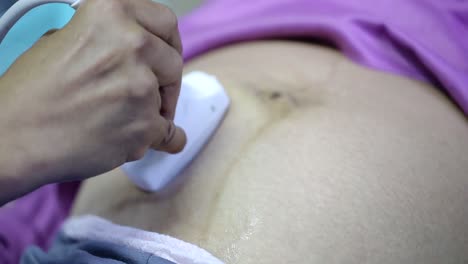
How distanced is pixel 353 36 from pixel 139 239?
17.4 inches

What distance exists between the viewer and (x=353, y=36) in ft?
2.33

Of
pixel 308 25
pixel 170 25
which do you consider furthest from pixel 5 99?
pixel 308 25

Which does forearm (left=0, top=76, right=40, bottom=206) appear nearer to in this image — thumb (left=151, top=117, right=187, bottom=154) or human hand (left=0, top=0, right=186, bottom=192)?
human hand (left=0, top=0, right=186, bottom=192)

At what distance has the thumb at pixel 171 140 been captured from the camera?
0.47 metres

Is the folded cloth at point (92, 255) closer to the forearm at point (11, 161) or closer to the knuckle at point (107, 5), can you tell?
the forearm at point (11, 161)

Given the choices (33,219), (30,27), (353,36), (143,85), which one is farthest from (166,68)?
(33,219)

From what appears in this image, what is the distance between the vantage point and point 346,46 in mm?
718

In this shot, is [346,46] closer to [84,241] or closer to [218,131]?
[218,131]

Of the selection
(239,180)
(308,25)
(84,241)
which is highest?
(308,25)

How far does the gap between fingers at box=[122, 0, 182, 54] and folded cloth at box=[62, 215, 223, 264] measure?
21cm

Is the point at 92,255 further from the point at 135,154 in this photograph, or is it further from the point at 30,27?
the point at 30,27

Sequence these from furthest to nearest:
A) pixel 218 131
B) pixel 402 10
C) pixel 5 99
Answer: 1. pixel 402 10
2. pixel 218 131
3. pixel 5 99

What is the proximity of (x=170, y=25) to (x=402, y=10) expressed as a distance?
45 centimetres

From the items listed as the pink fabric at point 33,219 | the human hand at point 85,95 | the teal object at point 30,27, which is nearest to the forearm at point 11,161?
the human hand at point 85,95
